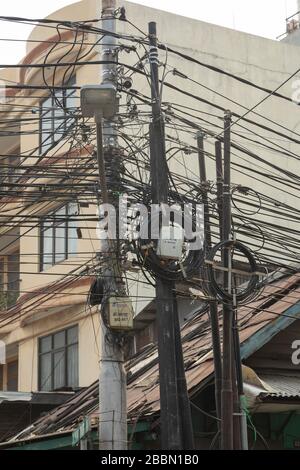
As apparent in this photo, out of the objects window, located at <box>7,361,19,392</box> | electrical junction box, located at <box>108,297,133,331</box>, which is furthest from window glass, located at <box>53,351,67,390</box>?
electrical junction box, located at <box>108,297,133,331</box>

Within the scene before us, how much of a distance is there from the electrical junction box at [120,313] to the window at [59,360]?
33.9ft

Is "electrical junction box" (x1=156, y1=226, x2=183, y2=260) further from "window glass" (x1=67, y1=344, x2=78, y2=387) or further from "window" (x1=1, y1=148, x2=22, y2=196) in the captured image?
"window glass" (x1=67, y1=344, x2=78, y2=387)

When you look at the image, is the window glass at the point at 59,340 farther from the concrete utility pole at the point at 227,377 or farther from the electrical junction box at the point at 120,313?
the concrete utility pole at the point at 227,377

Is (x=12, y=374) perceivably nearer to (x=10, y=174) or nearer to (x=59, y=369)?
(x=59, y=369)

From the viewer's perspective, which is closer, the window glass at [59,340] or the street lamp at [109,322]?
the street lamp at [109,322]

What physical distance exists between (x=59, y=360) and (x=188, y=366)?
929 centimetres

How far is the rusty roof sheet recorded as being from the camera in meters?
11.6

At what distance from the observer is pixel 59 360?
2111 cm

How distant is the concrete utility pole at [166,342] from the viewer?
9.57 metres

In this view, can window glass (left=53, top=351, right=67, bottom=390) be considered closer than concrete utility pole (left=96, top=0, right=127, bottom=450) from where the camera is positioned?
No

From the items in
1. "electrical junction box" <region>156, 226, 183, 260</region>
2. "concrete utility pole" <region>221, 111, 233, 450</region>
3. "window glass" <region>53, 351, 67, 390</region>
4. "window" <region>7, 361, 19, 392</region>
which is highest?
"window" <region>7, 361, 19, 392</region>

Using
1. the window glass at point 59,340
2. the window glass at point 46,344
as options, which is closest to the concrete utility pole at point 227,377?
the window glass at point 59,340

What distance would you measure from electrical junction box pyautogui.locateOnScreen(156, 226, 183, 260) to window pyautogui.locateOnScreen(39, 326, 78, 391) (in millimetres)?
10701
